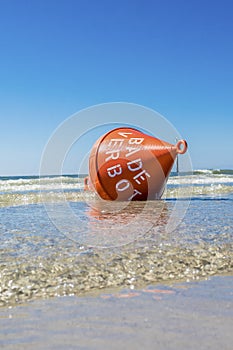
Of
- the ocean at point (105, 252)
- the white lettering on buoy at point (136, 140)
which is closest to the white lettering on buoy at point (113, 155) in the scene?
the white lettering on buoy at point (136, 140)

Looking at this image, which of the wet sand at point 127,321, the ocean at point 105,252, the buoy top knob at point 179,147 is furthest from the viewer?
the buoy top knob at point 179,147

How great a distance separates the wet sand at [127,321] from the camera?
186 cm

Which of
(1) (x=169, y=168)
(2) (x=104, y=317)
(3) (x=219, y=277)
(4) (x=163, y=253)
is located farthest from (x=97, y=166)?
(2) (x=104, y=317)

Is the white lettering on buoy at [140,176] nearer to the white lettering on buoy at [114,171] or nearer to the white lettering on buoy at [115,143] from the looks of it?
the white lettering on buoy at [114,171]

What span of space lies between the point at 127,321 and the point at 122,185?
19.5 feet

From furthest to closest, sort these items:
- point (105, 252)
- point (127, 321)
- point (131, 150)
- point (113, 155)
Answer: point (113, 155)
point (131, 150)
point (105, 252)
point (127, 321)

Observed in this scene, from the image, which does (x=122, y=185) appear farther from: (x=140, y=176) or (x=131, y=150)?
(x=131, y=150)

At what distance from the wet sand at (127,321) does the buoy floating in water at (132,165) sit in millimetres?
5226

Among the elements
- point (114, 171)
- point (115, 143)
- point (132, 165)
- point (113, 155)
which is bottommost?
point (114, 171)

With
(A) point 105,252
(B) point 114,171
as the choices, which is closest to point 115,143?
(B) point 114,171

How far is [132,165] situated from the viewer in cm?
770

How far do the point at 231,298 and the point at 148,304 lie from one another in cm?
55

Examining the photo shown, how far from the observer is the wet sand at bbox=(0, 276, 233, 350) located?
1.86 m

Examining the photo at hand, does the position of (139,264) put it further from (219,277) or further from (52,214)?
(52,214)
